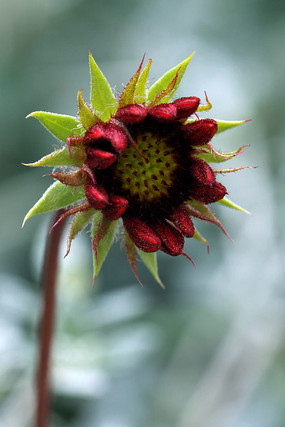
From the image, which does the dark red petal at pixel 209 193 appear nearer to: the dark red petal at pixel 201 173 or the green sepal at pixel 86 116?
the dark red petal at pixel 201 173

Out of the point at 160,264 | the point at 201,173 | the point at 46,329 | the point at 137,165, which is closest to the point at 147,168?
the point at 137,165

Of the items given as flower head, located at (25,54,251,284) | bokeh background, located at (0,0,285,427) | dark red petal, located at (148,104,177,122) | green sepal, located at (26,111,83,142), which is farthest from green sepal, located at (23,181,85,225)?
bokeh background, located at (0,0,285,427)

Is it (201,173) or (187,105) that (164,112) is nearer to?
(187,105)

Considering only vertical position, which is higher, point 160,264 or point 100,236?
point 100,236

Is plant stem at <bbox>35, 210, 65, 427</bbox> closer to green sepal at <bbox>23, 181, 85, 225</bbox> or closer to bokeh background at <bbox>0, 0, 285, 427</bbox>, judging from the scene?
green sepal at <bbox>23, 181, 85, 225</bbox>

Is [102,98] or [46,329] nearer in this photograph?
[102,98]

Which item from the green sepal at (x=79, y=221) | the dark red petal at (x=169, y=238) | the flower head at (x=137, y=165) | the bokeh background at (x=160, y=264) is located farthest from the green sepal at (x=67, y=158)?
the bokeh background at (x=160, y=264)
